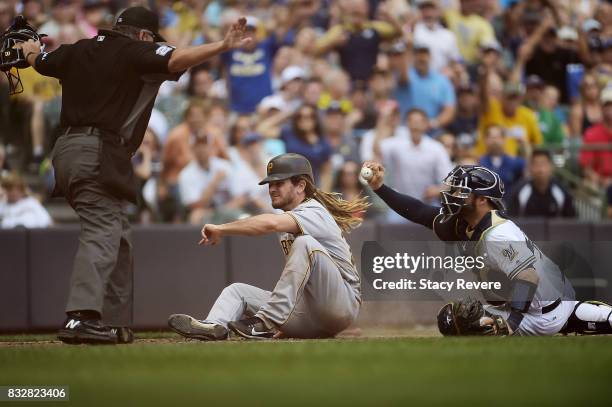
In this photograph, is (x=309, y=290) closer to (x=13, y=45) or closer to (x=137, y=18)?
A: (x=137, y=18)

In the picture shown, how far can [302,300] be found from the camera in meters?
7.39

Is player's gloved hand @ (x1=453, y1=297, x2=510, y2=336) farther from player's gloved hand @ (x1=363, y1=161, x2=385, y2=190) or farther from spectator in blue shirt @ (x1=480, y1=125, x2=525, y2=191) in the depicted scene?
spectator in blue shirt @ (x1=480, y1=125, x2=525, y2=191)

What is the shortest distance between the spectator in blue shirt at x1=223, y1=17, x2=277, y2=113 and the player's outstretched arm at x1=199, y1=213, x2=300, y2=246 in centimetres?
669

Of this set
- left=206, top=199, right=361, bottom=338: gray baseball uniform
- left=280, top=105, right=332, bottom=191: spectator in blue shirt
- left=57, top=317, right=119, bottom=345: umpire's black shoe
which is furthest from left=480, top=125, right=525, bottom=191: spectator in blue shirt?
left=57, top=317, right=119, bottom=345: umpire's black shoe

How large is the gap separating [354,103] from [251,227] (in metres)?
7.07

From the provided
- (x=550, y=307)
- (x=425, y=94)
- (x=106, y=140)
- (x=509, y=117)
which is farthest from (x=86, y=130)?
(x=509, y=117)

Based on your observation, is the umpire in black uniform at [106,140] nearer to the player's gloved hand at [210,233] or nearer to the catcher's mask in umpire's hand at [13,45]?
the catcher's mask in umpire's hand at [13,45]

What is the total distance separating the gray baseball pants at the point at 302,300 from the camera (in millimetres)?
7109

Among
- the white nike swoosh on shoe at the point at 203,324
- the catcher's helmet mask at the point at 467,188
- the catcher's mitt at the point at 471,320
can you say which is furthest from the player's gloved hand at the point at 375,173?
the white nike swoosh on shoe at the point at 203,324

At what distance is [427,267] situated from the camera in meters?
8.20

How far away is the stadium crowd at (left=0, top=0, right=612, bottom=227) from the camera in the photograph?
12.3 m

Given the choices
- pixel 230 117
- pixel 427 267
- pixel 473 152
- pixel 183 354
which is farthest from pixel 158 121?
pixel 183 354

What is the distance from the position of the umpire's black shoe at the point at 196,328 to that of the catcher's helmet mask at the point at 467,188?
1.79 meters

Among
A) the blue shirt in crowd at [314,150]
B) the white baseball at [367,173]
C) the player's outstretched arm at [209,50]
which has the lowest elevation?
the white baseball at [367,173]
